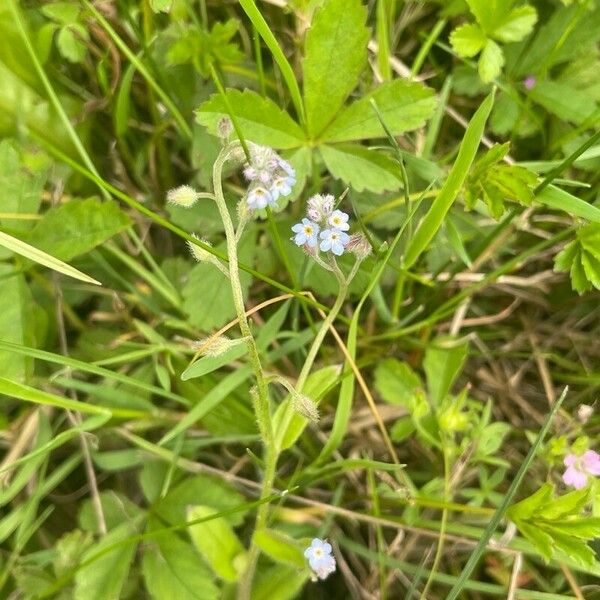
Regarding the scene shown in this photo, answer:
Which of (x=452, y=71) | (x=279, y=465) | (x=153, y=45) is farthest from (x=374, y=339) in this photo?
(x=153, y=45)

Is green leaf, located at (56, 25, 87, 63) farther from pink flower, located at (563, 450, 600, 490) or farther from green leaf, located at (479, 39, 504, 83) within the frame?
pink flower, located at (563, 450, 600, 490)

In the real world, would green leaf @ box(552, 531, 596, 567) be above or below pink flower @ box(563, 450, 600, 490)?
above

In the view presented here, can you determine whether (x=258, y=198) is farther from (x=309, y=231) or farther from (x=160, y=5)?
(x=160, y=5)

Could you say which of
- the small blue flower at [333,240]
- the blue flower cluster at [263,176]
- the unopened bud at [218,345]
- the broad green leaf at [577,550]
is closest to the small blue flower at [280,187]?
the blue flower cluster at [263,176]

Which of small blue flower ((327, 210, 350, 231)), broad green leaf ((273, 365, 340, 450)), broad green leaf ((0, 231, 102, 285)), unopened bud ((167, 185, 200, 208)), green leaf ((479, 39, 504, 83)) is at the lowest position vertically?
broad green leaf ((273, 365, 340, 450))

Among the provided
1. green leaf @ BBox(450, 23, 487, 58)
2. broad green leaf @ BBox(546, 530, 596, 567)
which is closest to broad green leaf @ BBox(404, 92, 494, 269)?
green leaf @ BBox(450, 23, 487, 58)

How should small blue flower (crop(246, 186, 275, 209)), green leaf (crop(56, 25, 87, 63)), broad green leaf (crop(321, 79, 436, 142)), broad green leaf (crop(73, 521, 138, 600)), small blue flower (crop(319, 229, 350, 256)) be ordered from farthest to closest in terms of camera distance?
green leaf (crop(56, 25, 87, 63)), broad green leaf (crop(73, 521, 138, 600)), broad green leaf (crop(321, 79, 436, 142)), small blue flower (crop(319, 229, 350, 256)), small blue flower (crop(246, 186, 275, 209))
